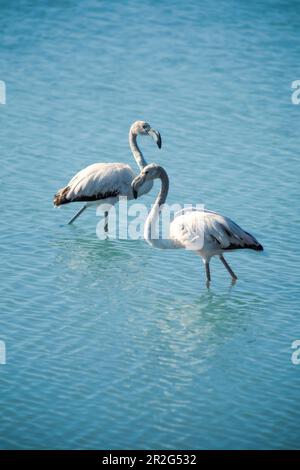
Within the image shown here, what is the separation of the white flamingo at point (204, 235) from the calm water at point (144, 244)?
0.42m

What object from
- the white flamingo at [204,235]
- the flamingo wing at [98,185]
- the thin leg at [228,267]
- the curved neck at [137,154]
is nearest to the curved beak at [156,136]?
the curved neck at [137,154]

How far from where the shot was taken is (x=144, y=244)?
1294cm

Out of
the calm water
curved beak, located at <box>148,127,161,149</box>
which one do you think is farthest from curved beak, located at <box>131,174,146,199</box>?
curved beak, located at <box>148,127,161,149</box>

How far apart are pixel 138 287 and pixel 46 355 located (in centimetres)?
205

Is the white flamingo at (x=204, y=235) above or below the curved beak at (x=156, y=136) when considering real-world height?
below

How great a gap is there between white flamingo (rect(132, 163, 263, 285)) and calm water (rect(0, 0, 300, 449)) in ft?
1.36

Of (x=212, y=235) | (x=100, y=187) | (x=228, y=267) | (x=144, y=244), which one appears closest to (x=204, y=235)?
(x=212, y=235)

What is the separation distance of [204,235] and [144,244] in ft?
5.83

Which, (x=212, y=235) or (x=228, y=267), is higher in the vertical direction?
(x=212, y=235)

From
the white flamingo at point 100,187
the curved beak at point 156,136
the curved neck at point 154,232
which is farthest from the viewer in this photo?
the curved beak at point 156,136

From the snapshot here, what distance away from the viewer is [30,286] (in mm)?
11312

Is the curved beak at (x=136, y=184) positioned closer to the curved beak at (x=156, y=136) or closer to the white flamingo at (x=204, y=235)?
the white flamingo at (x=204, y=235)

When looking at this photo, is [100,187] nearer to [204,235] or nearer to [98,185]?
[98,185]

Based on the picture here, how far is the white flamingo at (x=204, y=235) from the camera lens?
11.3 m
